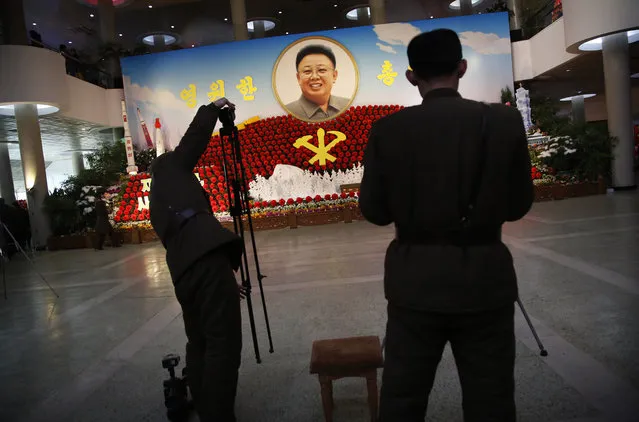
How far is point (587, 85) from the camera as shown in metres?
17.5

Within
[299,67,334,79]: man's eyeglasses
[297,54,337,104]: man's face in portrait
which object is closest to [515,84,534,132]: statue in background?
[297,54,337,104]: man's face in portrait

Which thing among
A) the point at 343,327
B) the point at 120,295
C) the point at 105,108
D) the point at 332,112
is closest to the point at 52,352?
the point at 120,295

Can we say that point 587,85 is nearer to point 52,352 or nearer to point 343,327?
point 343,327

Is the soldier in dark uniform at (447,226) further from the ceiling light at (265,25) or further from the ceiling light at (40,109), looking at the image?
the ceiling light at (265,25)

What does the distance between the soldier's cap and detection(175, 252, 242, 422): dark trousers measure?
1261 mm

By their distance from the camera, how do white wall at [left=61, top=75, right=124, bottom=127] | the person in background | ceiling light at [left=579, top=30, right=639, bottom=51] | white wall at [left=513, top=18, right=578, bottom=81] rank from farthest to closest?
white wall at [left=61, top=75, right=124, bottom=127]
white wall at [left=513, top=18, right=578, bottom=81]
ceiling light at [left=579, top=30, right=639, bottom=51]
the person in background

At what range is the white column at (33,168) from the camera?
12.0 m

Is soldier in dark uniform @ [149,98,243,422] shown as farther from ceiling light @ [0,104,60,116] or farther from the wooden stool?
ceiling light @ [0,104,60,116]

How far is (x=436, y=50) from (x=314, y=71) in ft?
38.7

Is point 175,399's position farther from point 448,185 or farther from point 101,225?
point 101,225

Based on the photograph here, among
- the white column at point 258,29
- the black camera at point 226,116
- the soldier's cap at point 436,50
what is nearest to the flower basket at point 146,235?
the black camera at point 226,116

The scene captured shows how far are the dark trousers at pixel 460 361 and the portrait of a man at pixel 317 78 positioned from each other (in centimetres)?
1163

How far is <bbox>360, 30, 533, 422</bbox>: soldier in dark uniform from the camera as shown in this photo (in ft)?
4.83

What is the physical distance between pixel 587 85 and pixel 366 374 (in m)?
18.5
